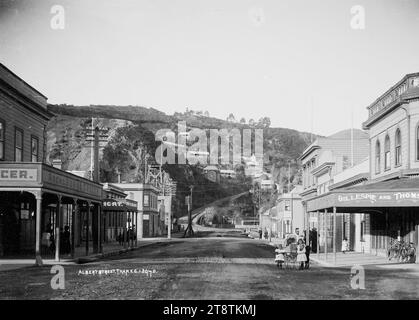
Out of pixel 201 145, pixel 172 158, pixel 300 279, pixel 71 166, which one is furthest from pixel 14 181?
pixel 201 145

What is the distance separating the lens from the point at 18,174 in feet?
85.6

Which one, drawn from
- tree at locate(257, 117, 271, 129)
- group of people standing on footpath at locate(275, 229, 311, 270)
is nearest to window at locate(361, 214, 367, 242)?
group of people standing on footpath at locate(275, 229, 311, 270)

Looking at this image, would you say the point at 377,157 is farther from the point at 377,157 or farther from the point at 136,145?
the point at 136,145

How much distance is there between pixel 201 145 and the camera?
154000 mm

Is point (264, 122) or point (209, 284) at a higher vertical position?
point (264, 122)

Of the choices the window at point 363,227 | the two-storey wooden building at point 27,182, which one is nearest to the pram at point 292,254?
the two-storey wooden building at point 27,182

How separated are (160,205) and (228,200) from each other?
6809 cm

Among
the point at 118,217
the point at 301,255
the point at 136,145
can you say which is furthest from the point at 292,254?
the point at 136,145

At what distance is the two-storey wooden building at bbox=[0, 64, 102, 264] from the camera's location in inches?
1030

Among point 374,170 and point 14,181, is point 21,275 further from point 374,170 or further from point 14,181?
point 374,170

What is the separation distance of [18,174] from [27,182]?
1.65 ft

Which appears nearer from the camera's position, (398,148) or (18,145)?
(398,148)

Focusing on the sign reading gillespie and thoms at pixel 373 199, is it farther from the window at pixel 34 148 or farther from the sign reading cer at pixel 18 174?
the window at pixel 34 148

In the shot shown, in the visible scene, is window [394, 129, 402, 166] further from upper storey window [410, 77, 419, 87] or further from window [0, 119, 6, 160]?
window [0, 119, 6, 160]
